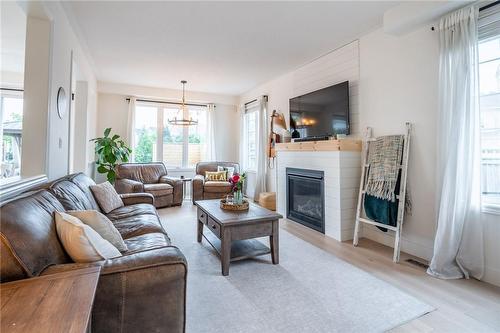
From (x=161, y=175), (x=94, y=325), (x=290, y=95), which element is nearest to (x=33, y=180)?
(x=94, y=325)

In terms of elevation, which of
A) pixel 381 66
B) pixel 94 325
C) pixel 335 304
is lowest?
pixel 335 304

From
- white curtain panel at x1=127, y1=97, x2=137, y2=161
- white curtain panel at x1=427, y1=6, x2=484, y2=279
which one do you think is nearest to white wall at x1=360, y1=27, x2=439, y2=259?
white curtain panel at x1=427, y1=6, x2=484, y2=279

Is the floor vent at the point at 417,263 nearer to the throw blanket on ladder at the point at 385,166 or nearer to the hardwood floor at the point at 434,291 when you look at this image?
the hardwood floor at the point at 434,291

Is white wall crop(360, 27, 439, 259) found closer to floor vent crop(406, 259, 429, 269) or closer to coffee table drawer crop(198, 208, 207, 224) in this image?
floor vent crop(406, 259, 429, 269)

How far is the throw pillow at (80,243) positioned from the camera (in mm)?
1308

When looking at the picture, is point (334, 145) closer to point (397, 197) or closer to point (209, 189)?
point (397, 197)

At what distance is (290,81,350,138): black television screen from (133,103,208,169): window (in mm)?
3114

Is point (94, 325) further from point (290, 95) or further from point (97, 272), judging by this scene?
point (290, 95)

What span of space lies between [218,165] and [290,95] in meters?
2.40

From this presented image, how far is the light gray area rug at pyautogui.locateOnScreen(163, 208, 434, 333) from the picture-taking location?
1659 millimetres

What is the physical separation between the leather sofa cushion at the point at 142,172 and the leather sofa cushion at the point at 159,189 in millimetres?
496

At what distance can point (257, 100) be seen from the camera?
19.6 ft

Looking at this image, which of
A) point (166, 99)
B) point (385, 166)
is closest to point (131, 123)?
point (166, 99)

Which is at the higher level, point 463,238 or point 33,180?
point 33,180
